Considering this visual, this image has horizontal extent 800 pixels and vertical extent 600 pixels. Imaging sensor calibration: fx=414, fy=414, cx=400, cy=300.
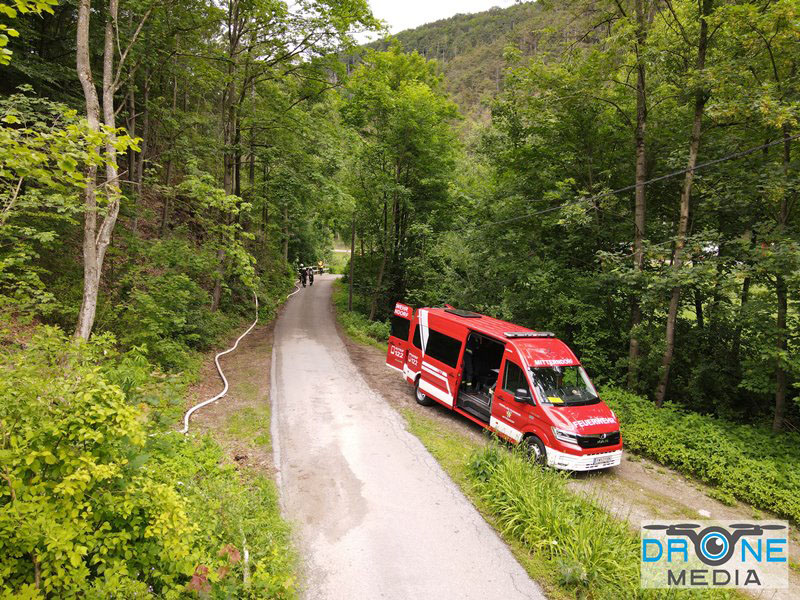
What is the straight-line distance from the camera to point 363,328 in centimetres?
2127

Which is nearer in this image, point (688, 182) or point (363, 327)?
point (688, 182)

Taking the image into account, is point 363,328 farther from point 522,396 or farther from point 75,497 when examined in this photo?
point 75,497

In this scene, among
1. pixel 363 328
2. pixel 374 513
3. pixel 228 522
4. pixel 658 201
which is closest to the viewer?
pixel 228 522

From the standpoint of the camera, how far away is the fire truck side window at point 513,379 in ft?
28.6

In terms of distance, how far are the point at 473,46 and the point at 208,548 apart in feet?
503

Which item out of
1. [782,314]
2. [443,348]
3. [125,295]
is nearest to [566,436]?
[443,348]

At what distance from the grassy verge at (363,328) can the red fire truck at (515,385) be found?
262 inches

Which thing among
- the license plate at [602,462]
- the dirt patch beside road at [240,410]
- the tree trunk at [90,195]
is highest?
the tree trunk at [90,195]

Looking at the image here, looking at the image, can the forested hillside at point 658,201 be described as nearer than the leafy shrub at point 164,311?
Yes

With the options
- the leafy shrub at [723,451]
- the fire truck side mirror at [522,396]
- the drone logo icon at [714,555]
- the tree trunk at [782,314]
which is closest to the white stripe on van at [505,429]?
the fire truck side mirror at [522,396]

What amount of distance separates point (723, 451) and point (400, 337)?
8.25 meters

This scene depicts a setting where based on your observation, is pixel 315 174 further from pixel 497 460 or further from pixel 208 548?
pixel 208 548

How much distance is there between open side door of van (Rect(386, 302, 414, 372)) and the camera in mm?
12773

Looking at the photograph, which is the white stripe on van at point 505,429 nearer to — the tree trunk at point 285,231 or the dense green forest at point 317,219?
the dense green forest at point 317,219
